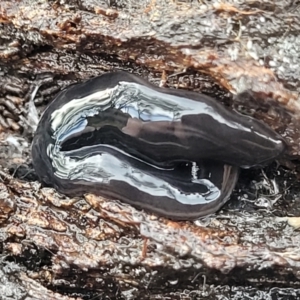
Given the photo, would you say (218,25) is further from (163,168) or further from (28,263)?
(28,263)

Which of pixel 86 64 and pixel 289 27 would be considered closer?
pixel 289 27

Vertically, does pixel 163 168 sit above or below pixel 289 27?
below

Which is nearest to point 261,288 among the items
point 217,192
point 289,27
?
point 217,192

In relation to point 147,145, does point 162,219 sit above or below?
below
